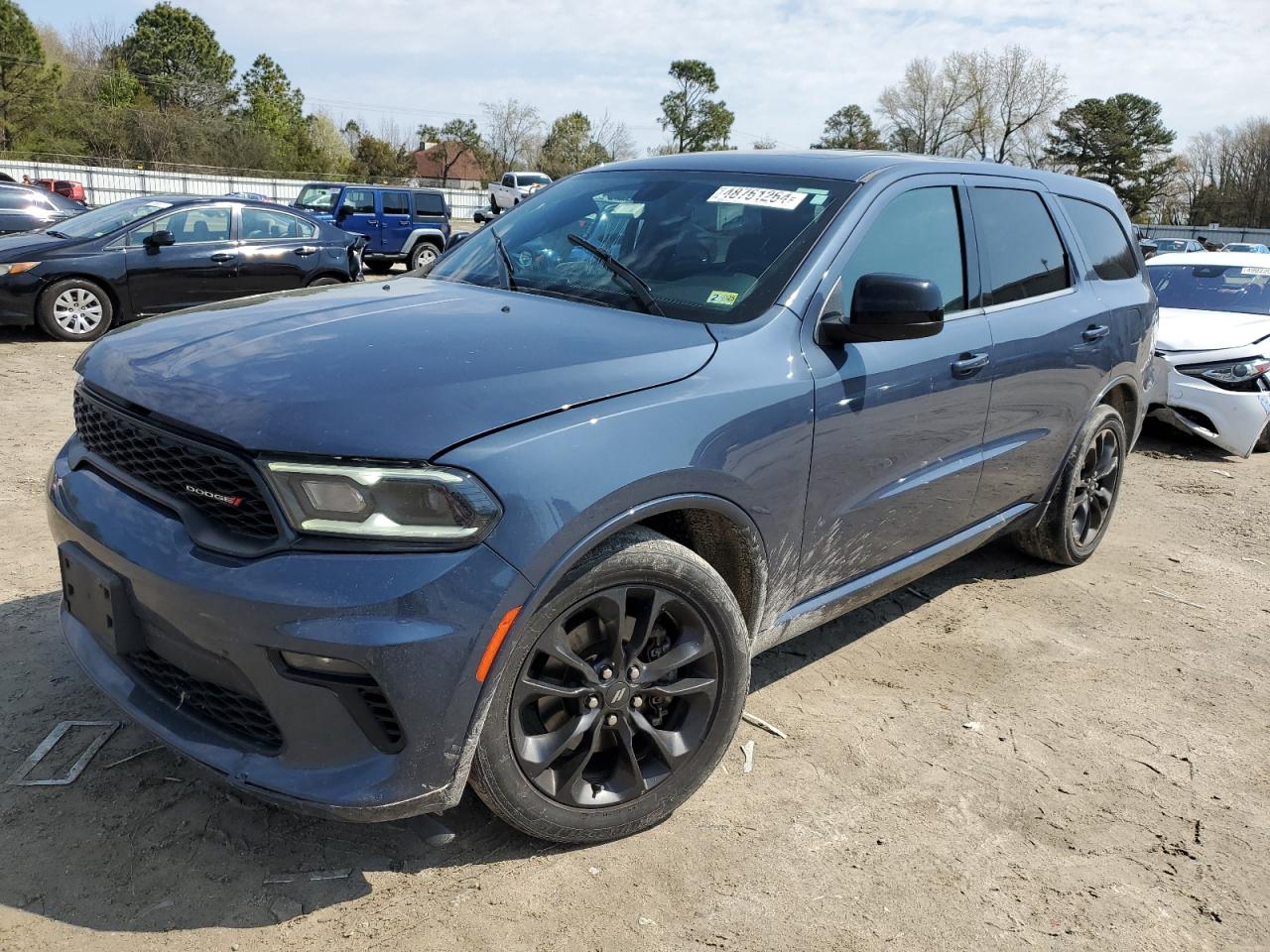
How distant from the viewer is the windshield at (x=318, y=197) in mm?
25580

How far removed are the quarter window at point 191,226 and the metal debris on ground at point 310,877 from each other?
30.2ft

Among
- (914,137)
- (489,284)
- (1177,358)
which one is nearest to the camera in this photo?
(489,284)

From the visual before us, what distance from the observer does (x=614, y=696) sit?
2.46 meters

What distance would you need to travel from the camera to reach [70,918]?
2223 millimetres

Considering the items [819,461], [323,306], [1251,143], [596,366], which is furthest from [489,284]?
[1251,143]

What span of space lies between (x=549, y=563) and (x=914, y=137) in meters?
76.5

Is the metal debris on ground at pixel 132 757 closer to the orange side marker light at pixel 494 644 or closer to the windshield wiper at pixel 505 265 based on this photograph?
the orange side marker light at pixel 494 644

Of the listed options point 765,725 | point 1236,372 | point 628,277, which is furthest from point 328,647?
point 1236,372

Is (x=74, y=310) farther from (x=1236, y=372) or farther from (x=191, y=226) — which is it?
(x=1236, y=372)

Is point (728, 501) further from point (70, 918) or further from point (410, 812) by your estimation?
point (70, 918)

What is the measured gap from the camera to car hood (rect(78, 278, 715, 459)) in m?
2.11

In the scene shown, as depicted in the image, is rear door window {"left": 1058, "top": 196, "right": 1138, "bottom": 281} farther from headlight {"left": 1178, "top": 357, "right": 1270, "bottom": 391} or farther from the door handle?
headlight {"left": 1178, "top": 357, "right": 1270, "bottom": 391}

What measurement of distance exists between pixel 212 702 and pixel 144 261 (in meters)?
A: 9.06

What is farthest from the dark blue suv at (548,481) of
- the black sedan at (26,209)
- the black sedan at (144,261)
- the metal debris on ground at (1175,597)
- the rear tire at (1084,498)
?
the black sedan at (26,209)
